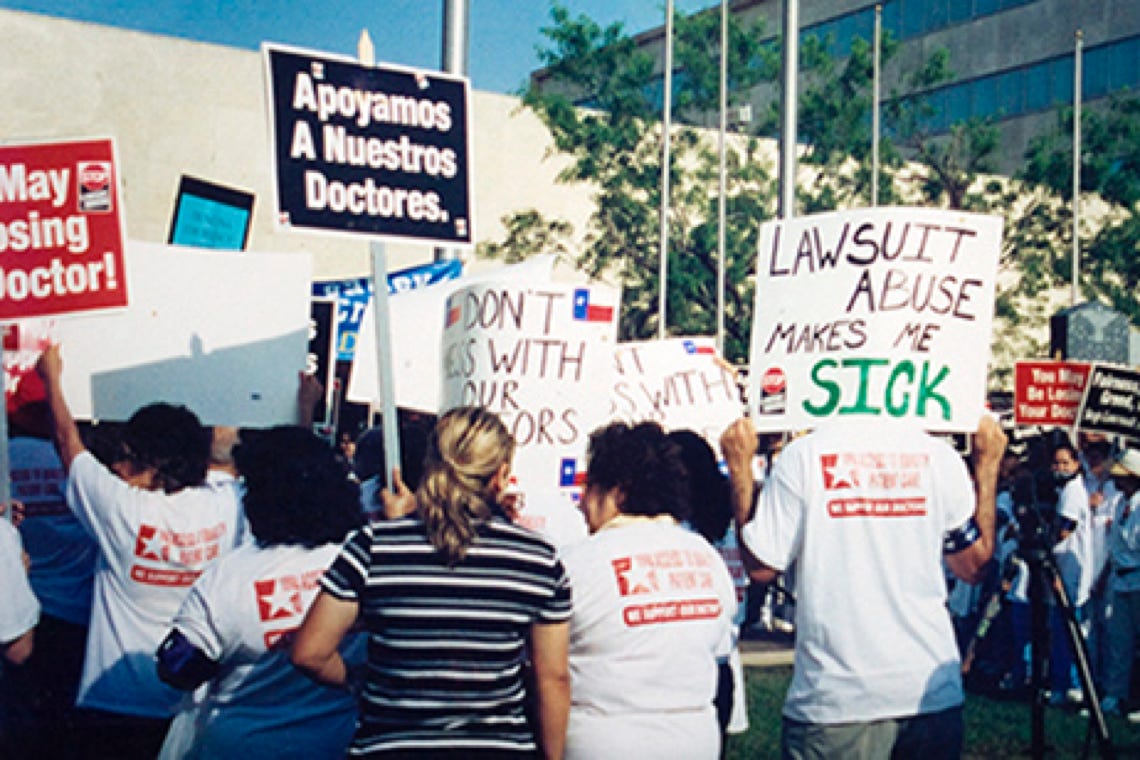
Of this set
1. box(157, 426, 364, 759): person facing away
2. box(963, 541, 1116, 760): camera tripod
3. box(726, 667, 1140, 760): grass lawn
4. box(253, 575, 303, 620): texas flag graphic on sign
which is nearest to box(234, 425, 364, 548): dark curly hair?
box(157, 426, 364, 759): person facing away

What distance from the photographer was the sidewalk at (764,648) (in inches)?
443

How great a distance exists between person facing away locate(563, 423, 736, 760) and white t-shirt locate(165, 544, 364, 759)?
804 mm

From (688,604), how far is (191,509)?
6.32ft

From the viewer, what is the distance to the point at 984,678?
11.2 meters

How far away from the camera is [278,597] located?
400 cm

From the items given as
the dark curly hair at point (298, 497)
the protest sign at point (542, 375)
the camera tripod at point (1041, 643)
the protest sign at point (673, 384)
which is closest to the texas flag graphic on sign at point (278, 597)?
the dark curly hair at point (298, 497)

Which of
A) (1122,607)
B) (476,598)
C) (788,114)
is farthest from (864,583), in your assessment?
(1122,607)

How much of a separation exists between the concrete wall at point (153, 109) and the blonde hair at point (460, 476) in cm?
2703

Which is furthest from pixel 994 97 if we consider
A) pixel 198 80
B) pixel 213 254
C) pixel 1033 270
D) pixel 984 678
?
pixel 213 254

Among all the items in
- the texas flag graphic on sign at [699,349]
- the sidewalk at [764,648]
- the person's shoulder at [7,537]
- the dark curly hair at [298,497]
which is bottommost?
the sidewalk at [764,648]

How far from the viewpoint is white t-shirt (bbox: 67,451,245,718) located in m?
4.66

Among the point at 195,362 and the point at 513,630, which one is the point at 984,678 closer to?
the point at 195,362

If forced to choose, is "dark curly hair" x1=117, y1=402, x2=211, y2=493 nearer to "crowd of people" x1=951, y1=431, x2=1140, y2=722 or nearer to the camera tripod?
the camera tripod

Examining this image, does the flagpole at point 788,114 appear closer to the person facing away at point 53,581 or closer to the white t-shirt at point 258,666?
the person facing away at point 53,581
